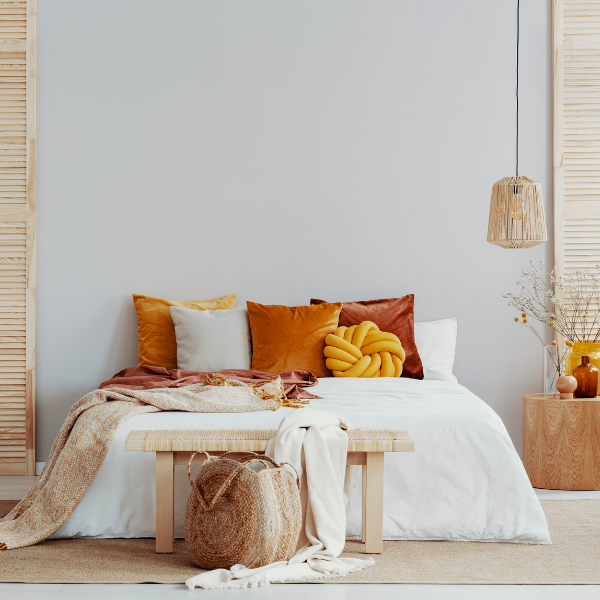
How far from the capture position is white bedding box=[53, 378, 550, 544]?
2527 millimetres

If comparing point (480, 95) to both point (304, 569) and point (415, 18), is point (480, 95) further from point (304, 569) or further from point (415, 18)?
point (304, 569)

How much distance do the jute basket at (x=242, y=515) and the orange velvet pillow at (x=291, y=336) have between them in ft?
4.95

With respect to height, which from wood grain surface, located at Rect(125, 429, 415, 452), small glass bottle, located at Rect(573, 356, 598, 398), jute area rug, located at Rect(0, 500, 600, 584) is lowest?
jute area rug, located at Rect(0, 500, 600, 584)

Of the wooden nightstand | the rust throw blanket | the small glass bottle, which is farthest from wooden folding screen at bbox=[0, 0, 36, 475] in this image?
the small glass bottle

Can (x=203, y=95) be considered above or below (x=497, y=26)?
below

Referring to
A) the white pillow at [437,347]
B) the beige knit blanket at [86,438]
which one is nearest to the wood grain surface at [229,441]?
the beige knit blanket at [86,438]

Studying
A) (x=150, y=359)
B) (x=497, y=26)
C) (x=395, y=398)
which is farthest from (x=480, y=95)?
(x=150, y=359)

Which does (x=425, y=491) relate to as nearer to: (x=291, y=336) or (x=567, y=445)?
(x=567, y=445)

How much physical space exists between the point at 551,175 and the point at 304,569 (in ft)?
9.51

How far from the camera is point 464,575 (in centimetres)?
221

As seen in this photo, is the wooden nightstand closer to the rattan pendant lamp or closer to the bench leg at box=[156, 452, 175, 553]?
the rattan pendant lamp

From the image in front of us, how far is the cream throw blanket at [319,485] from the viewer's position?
2229 millimetres

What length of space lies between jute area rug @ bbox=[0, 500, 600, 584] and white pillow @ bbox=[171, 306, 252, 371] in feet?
4.35

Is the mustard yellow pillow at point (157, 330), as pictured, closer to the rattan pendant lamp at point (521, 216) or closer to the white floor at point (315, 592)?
the rattan pendant lamp at point (521, 216)
